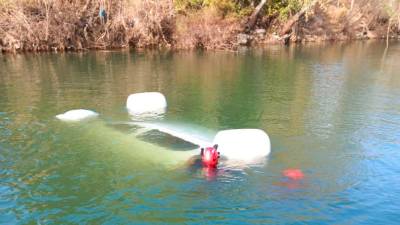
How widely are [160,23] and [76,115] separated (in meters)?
27.6

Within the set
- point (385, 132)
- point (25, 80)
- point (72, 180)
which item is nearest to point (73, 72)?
point (25, 80)

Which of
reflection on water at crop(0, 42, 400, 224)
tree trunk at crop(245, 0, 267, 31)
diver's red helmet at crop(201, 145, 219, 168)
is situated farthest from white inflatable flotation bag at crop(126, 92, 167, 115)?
tree trunk at crop(245, 0, 267, 31)

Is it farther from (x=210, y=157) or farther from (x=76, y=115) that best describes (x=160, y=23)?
(x=210, y=157)

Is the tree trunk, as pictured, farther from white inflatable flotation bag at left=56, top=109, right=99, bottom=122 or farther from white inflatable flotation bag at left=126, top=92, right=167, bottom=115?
white inflatable flotation bag at left=56, top=109, right=99, bottom=122

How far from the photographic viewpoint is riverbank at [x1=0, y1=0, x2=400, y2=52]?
1517 inches

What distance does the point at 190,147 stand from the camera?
14094 millimetres

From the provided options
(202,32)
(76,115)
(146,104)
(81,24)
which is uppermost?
(81,24)

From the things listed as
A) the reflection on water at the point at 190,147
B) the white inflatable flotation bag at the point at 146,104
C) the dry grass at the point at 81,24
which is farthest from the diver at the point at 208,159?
the dry grass at the point at 81,24

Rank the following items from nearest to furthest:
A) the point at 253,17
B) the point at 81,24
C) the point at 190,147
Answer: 1. the point at 190,147
2. the point at 81,24
3. the point at 253,17

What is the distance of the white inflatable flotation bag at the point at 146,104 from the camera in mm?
18859

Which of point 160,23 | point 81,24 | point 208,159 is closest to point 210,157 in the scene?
point 208,159

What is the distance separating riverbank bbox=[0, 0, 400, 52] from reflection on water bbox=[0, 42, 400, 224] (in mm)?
11866

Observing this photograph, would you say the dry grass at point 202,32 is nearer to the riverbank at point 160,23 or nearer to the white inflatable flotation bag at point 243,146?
the riverbank at point 160,23

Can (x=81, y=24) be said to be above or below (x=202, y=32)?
above
